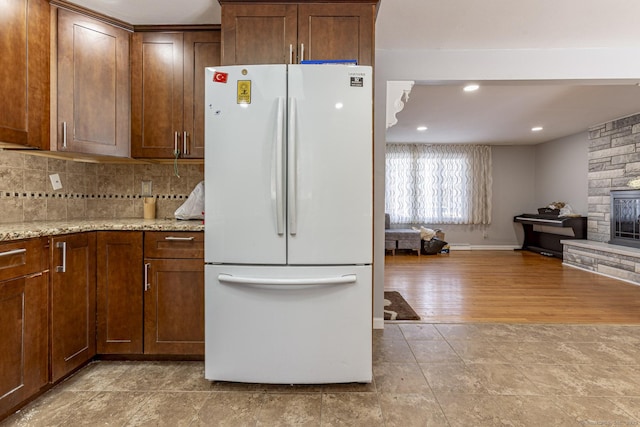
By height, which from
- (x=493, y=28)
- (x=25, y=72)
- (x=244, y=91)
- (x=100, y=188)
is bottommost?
(x=100, y=188)

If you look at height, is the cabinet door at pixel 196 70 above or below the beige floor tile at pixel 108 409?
above

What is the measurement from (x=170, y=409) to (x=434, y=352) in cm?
169

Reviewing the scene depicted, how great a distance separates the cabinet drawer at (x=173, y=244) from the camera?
2.06 metres

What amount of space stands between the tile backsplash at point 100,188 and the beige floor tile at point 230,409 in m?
1.50

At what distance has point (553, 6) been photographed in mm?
2191

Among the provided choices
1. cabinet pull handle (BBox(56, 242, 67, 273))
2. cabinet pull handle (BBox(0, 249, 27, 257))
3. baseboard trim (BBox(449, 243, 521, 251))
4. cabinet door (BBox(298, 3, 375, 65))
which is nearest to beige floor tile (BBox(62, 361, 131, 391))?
cabinet pull handle (BBox(56, 242, 67, 273))

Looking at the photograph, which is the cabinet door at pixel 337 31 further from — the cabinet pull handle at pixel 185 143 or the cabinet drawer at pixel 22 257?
the cabinet drawer at pixel 22 257

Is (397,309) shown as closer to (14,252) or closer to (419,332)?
(419,332)

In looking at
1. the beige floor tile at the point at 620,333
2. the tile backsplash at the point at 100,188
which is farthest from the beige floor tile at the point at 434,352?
the tile backsplash at the point at 100,188

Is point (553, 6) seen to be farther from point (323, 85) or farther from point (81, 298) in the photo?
point (81, 298)

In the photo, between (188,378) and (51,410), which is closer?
(51,410)

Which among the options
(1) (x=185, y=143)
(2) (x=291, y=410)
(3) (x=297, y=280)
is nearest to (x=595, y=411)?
(2) (x=291, y=410)

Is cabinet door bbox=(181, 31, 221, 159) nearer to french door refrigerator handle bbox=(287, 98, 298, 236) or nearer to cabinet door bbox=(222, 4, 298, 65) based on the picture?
cabinet door bbox=(222, 4, 298, 65)

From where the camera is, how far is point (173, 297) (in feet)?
6.81
